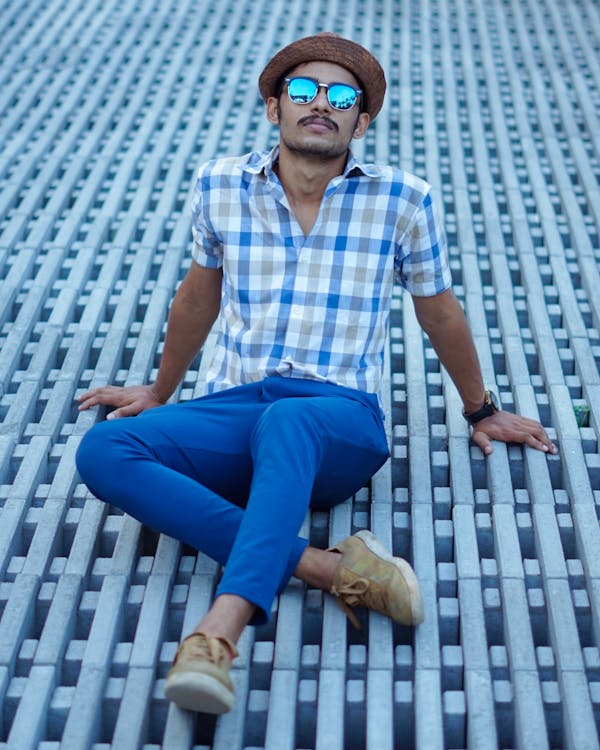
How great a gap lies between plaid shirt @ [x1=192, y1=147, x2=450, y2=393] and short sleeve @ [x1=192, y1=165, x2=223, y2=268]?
2 cm

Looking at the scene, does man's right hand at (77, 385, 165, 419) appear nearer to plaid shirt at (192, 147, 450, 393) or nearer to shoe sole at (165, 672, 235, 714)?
plaid shirt at (192, 147, 450, 393)

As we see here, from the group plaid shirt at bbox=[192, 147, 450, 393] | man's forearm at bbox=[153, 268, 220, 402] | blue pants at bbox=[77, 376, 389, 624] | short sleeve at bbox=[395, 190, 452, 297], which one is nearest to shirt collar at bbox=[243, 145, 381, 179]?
plaid shirt at bbox=[192, 147, 450, 393]

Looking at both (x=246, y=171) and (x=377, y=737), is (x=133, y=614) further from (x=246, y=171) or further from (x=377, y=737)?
(x=246, y=171)

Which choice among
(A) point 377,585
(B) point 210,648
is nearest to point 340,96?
(A) point 377,585

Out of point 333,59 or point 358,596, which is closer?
point 358,596

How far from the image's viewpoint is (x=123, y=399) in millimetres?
2268

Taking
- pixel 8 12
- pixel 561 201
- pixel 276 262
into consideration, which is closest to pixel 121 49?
pixel 8 12

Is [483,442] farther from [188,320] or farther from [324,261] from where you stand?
[188,320]

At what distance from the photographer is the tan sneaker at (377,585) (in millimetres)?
1727

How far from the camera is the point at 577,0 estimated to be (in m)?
A: 4.63

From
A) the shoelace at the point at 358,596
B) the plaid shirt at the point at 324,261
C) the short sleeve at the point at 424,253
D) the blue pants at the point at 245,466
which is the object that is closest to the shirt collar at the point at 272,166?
the plaid shirt at the point at 324,261

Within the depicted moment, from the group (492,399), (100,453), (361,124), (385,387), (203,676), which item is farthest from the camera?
(385,387)

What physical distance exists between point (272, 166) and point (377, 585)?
0.78 m

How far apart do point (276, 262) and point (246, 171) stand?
0.18m
